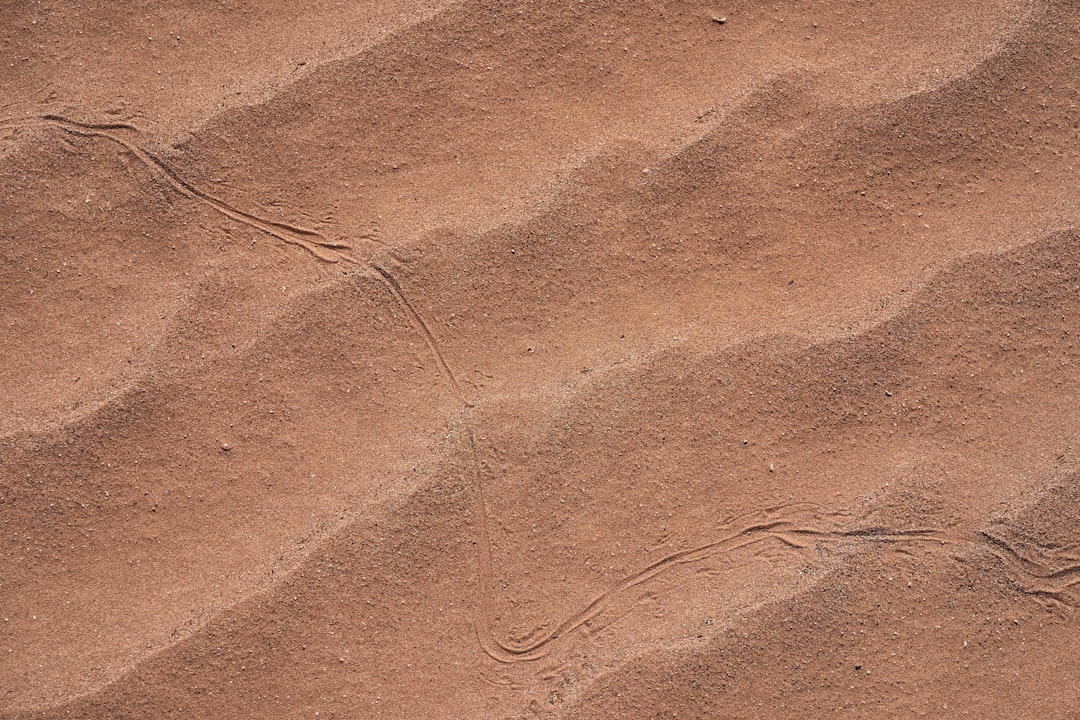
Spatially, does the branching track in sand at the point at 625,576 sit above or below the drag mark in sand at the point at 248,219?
below

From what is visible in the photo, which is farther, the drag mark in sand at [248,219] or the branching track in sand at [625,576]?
the drag mark in sand at [248,219]

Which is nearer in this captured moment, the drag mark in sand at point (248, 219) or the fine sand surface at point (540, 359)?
the fine sand surface at point (540, 359)

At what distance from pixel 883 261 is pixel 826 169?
0.45 m

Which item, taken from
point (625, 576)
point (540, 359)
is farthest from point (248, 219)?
point (625, 576)

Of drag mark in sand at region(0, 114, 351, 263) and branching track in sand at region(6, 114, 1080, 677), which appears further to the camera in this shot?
drag mark in sand at region(0, 114, 351, 263)

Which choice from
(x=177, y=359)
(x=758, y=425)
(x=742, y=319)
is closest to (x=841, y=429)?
(x=758, y=425)

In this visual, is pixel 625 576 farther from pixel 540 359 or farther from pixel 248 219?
pixel 248 219

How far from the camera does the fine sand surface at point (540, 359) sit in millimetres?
3150

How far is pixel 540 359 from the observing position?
3258mm

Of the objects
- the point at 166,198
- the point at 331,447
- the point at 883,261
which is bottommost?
the point at 331,447

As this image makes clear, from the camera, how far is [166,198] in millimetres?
3303

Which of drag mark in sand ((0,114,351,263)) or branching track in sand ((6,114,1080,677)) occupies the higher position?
drag mark in sand ((0,114,351,263))

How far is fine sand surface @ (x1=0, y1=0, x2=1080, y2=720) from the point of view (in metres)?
3.15

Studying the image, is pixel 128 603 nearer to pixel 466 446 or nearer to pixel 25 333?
pixel 25 333
